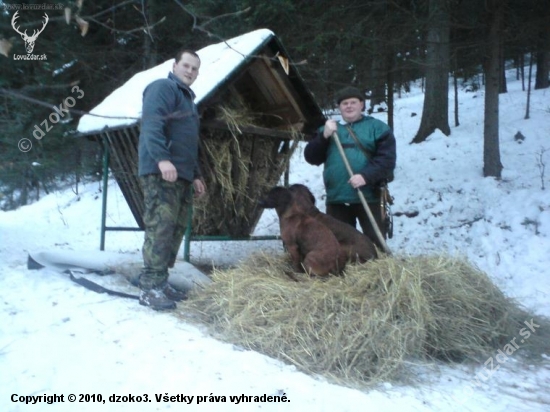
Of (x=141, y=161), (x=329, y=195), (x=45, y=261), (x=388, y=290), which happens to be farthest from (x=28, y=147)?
(x=388, y=290)

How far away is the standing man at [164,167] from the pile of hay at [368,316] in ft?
1.11

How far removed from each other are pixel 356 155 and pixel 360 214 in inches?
21.5

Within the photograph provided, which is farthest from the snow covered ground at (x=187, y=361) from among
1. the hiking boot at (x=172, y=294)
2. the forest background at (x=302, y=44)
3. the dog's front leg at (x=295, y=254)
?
the forest background at (x=302, y=44)

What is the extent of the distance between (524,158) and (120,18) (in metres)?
7.75

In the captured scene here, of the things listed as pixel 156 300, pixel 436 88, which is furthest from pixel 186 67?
pixel 436 88

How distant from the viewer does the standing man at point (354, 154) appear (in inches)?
167

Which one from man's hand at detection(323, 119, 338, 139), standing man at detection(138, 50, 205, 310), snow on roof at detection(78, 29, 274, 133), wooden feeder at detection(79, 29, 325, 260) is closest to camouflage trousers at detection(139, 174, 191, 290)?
standing man at detection(138, 50, 205, 310)

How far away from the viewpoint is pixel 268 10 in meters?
7.67

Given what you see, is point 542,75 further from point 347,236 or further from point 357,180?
point 347,236

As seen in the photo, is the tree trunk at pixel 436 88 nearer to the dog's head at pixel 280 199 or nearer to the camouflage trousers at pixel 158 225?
the dog's head at pixel 280 199

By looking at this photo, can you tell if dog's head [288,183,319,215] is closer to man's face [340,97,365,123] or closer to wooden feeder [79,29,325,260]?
man's face [340,97,365,123]

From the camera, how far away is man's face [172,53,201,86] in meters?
3.89

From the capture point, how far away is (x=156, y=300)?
3.72m

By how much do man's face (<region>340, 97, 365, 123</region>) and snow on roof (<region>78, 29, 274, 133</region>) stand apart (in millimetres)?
983
